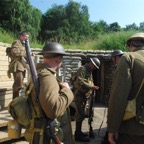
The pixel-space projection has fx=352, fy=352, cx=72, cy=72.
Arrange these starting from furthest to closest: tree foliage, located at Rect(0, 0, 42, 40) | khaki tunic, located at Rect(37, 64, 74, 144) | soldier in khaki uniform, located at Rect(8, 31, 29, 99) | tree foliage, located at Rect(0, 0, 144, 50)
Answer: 1. tree foliage, located at Rect(0, 0, 42, 40)
2. tree foliage, located at Rect(0, 0, 144, 50)
3. soldier in khaki uniform, located at Rect(8, 31, 29, 99)
4. khaki tunic, located at Rect(37, 64, 74, 144)

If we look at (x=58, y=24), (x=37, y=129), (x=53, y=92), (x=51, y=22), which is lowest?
(x=37, y=129)

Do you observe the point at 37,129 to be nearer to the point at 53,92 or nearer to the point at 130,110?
the point at 53,92

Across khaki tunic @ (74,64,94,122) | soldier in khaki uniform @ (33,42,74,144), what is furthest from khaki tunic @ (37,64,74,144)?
khaki tunic @ (74,64,94,122)

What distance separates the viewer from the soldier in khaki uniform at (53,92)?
3.21m

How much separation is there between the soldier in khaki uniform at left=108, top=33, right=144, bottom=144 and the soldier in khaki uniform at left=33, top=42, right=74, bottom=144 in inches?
17.5

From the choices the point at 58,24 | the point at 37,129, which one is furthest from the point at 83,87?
the point at 58,24

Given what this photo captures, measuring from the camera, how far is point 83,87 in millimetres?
8031

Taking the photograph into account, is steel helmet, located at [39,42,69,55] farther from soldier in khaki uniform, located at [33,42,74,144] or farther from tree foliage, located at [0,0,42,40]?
tree foliage, located at [0,0,42,40]

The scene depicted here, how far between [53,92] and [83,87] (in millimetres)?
4825

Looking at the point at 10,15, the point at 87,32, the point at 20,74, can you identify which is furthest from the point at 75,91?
the point at 87,32

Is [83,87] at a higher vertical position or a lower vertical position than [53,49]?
lower

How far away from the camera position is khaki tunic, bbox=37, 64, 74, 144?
3.20 meters

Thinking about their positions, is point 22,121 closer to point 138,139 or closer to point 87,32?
point 138,139

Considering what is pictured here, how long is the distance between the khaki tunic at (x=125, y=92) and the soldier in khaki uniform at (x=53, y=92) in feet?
1.48
